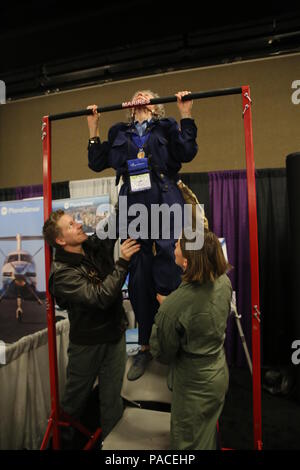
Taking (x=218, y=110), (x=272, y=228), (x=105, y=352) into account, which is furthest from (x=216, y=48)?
(x=105, y=352)

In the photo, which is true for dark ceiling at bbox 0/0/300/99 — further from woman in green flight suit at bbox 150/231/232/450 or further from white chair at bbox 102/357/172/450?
white chair at bbox 102/357/172/450

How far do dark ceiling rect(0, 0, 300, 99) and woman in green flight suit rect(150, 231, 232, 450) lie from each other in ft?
7.87

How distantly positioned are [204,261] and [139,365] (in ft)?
2.80

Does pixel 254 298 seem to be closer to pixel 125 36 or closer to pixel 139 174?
pixel 139 174

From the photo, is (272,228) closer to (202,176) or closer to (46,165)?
(202,176)

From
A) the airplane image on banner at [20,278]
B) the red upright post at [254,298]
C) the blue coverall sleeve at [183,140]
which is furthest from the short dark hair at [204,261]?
the airplane image on banner at [20,278]

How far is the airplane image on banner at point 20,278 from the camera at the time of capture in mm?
3035

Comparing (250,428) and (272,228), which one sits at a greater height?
(272,228)

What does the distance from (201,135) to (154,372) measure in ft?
11.5

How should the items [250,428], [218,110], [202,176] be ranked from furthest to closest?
[218,110] → [202,176] → [250,428]

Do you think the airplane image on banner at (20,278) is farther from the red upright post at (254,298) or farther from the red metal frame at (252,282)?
the red upright post at (254,298)

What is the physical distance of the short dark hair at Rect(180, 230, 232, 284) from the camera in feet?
4.71

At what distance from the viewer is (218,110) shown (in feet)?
14.0

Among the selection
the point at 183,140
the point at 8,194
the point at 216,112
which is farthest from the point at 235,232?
the point at 8,194
